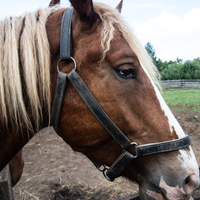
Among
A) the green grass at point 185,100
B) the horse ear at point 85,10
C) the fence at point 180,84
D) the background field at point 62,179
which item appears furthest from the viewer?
the fence at point 180,84

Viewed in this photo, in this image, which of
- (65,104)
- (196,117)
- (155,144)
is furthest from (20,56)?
(196,117)

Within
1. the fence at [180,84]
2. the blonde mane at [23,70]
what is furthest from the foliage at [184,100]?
the fence at [180,84]

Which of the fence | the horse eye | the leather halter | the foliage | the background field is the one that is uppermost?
the horse eye

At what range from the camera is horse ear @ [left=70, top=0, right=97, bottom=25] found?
1054 millimetres

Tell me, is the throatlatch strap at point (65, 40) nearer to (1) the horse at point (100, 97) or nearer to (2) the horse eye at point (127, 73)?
(1) the horse at point (100, 97)

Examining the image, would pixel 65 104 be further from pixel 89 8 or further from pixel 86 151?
pixel 89 8

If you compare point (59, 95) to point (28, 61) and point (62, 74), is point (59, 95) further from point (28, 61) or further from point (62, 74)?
point (28, 61)

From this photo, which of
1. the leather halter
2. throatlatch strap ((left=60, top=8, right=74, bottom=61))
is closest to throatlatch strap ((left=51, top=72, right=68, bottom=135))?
the leather halter

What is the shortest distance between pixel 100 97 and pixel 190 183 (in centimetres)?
88

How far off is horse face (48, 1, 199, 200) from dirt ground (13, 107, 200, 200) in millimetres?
1162

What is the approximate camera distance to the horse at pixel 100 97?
1148 mm

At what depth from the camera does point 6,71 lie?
1.16 meters

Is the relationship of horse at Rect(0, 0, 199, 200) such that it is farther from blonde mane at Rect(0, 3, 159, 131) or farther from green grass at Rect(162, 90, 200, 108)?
green grass at Rect(162, 90, 200, 108)

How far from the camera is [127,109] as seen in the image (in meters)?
1.15
